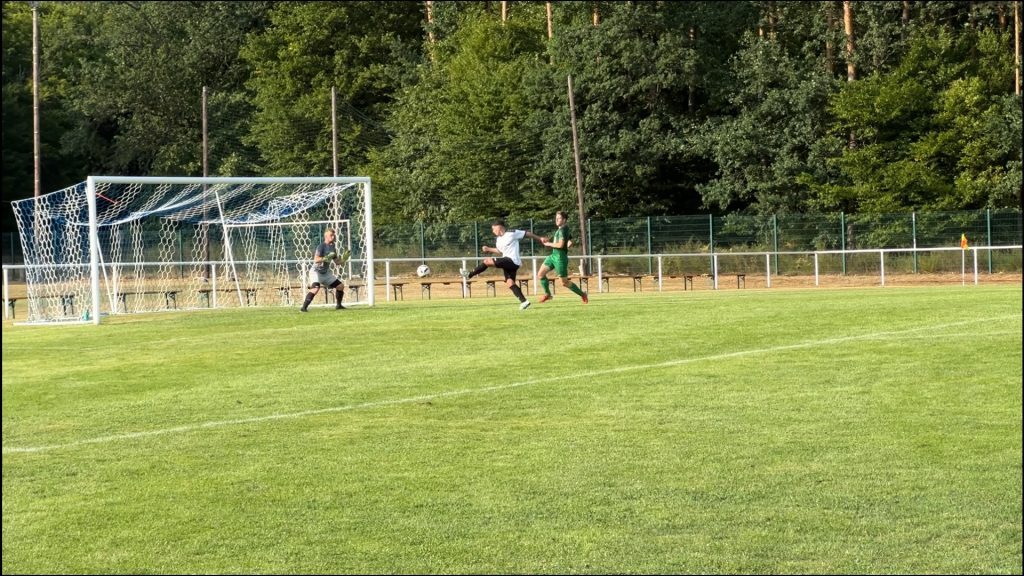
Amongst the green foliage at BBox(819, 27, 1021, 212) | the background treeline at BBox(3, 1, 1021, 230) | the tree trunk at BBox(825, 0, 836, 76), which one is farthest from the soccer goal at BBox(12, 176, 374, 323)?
the tree trunk at BBox(825, 0, 836, 76)

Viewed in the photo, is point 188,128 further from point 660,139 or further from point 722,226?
point 722,226

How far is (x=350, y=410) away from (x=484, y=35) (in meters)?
45.7

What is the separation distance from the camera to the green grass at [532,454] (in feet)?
20.7

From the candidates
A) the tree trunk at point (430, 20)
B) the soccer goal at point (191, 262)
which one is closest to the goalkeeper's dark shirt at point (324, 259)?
the soccer goal at point (191, 262)

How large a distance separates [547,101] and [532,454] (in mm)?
43014

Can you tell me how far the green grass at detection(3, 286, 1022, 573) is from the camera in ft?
20.7

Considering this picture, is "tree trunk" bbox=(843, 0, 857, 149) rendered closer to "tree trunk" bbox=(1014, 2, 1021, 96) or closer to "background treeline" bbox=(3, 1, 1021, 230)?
"background treeline" bbox=(3, 1, 1021, 230)

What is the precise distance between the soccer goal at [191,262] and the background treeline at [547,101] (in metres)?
11.3

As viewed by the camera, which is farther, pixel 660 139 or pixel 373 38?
pixel 373 38

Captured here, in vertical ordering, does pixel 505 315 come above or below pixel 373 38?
below

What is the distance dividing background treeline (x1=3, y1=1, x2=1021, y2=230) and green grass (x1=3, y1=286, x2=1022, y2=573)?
2873 centimetres

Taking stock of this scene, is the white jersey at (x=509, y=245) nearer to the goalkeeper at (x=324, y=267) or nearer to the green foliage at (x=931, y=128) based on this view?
the goalkeeper at (x=324, y=267)

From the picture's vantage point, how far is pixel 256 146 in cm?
6091

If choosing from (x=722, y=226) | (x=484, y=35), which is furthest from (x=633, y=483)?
(x=484, y=35)
